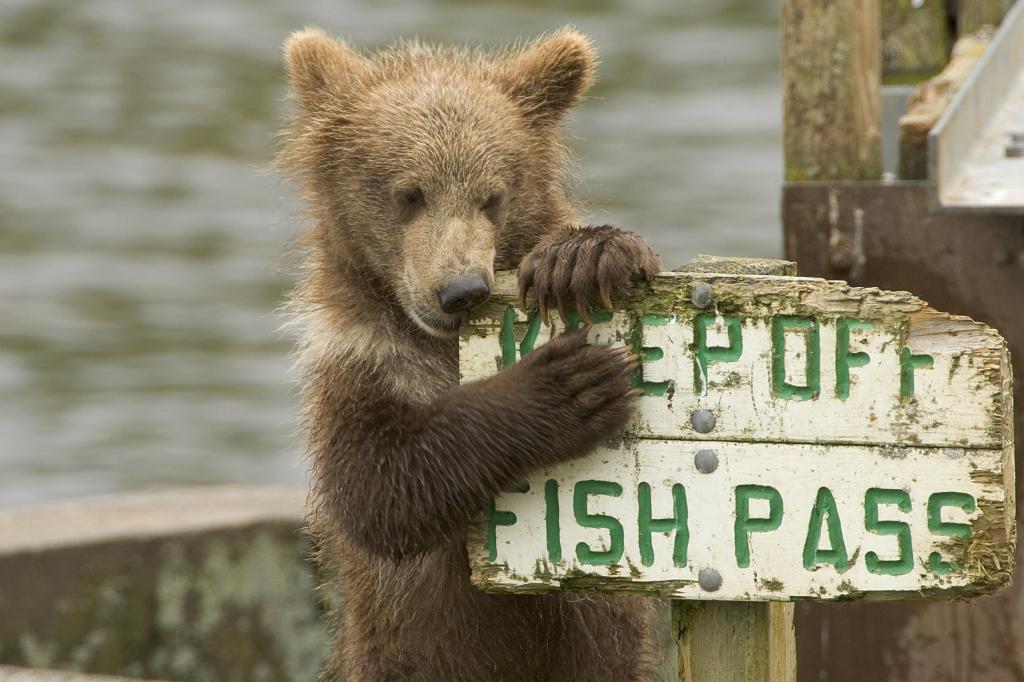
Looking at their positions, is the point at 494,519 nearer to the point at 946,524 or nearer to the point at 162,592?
the point at 946,524

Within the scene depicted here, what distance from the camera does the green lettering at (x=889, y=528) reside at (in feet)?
9.73

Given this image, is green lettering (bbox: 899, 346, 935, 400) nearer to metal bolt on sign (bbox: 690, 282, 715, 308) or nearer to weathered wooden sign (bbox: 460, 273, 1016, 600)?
weathered wooden sign (bbox: 460, 273, 1016, 600)

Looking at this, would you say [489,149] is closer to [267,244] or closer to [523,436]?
[523,436]

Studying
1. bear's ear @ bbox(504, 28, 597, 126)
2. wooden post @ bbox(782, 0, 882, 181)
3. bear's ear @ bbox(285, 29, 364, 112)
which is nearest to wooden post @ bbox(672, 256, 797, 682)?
bear's ear @ bbox(504, 28, 597, 126)

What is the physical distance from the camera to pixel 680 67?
1558 cm

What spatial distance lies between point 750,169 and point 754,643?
36.7 feet

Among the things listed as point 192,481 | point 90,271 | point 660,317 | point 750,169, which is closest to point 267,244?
point 90,271

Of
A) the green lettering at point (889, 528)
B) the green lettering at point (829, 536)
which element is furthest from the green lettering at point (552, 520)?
the green lettering at point (889, 528)

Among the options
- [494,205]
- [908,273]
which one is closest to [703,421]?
[494,205]

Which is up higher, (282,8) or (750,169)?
(282,8)

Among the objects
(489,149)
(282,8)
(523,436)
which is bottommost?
(523,436)

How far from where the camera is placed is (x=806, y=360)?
3.01 m

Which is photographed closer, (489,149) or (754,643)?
(754,643)

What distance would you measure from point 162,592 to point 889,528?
285cm
